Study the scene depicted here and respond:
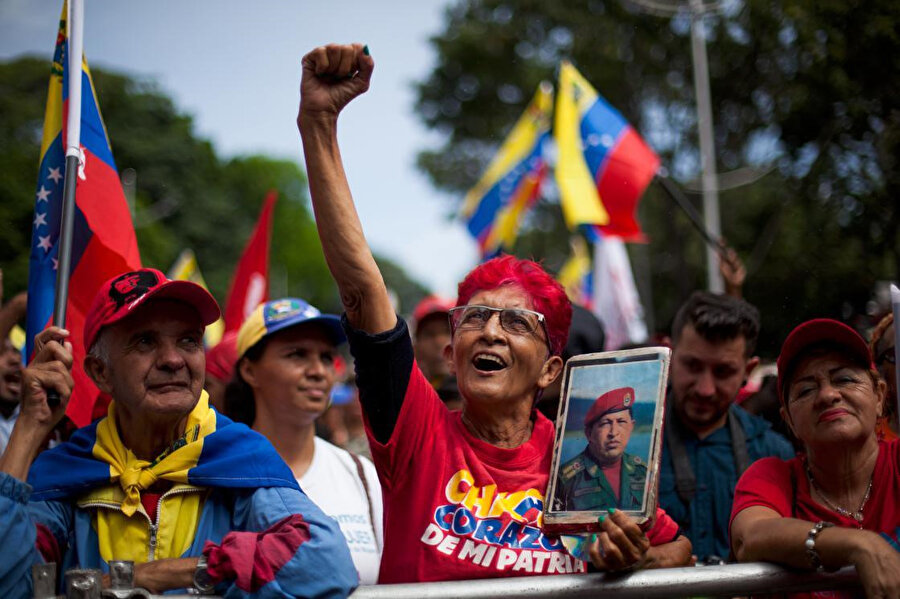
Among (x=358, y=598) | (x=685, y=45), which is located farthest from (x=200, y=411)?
(x=685, y=45)

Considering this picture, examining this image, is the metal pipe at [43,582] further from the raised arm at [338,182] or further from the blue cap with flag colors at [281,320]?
the blue cap with flag colors at [281,320]

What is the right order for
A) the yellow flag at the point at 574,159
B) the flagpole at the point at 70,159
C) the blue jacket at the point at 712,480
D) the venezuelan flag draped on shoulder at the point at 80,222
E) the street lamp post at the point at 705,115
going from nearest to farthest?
the flagpole at the point at 70,159 < the venezuelan flag draped on shoulder at the point at 80,222 < the blue jacket at the point at 712,480 < the yellow flag at the point at 574,159 < the street lamp post at the point at 705,115

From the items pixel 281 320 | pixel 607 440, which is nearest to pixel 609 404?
pixel 607 440

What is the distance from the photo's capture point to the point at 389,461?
276 centimetres

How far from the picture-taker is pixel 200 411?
116 inches

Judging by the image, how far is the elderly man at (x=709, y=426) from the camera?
401 centimetres

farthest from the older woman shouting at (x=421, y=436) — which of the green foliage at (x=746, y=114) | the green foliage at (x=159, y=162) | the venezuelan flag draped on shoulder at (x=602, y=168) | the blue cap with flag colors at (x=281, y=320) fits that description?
the green foliage at (x=159, y=162)

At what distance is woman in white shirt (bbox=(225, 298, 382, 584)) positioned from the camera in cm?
398

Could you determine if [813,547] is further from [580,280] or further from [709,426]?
[580,280]

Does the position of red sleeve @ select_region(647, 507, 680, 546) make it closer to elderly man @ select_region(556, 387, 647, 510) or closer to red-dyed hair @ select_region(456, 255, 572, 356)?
elderly man @ select_region(556, 387, 647, 510)

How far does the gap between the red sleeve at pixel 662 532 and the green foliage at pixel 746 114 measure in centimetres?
170

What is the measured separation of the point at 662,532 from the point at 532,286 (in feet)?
2.57

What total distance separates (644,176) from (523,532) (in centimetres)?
Answer: 635

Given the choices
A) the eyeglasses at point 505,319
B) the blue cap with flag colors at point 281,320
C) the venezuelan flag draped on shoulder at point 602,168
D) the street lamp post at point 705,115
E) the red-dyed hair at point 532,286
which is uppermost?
the street lamp post at point 705,115
